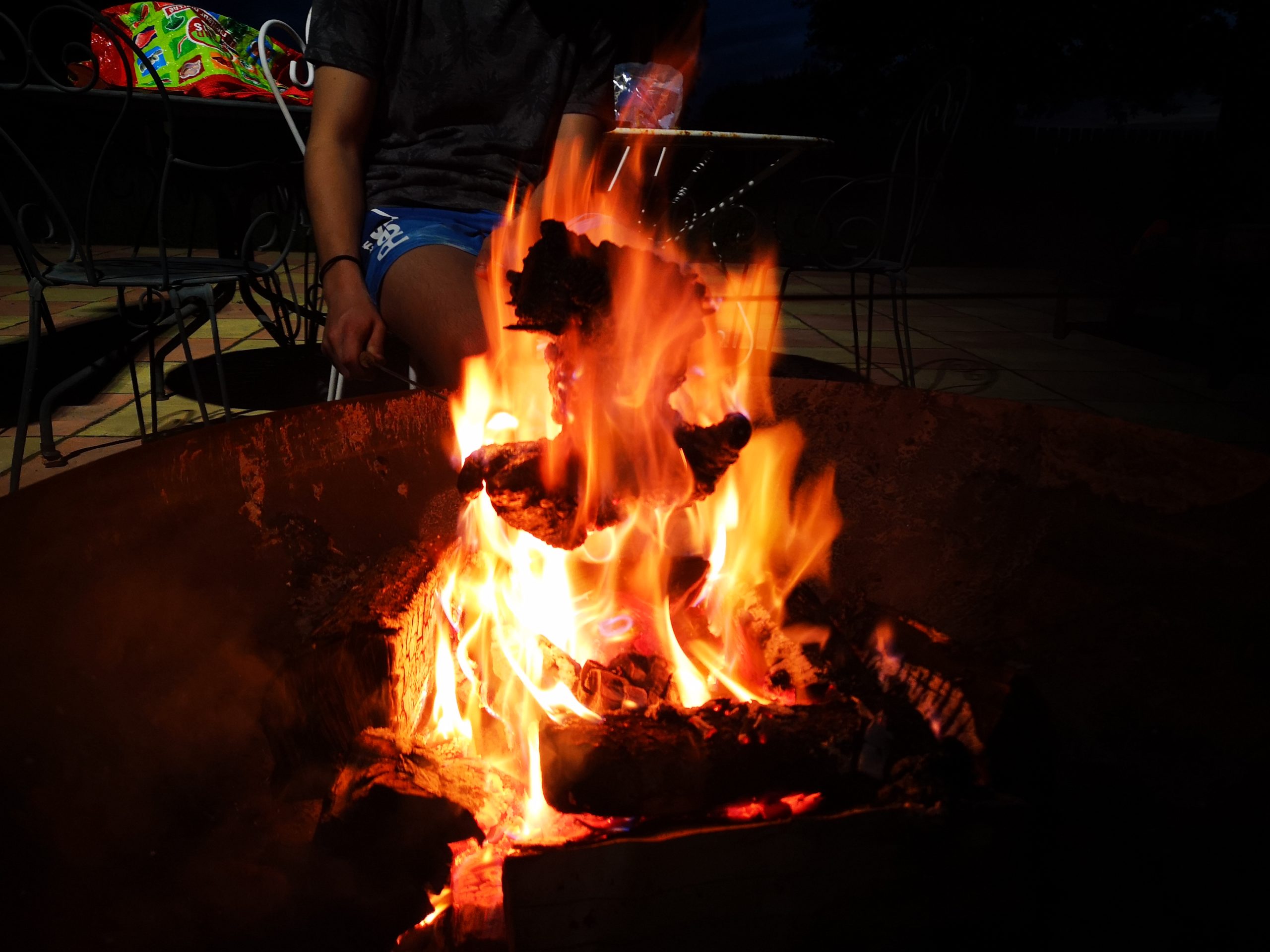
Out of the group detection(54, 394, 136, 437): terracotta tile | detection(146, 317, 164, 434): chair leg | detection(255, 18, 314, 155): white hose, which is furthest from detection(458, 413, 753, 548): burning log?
detection(54, 394, 136, 437): terracotta tile

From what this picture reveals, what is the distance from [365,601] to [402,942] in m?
0.54

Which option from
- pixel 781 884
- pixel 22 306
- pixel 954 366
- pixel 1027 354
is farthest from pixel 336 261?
pixel 22 306

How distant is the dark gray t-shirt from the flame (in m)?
0.46

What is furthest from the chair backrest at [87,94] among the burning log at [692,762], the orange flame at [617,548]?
the burning log at [692,762]

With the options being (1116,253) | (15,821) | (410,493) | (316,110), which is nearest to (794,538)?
(410,493)

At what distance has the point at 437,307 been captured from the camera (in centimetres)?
167

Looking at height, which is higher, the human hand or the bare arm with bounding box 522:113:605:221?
the bare arm with bounding box 522:113:605:221

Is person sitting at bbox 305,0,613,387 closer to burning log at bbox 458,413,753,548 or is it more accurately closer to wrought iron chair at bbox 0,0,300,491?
burning log at bbox 458,413,753,548

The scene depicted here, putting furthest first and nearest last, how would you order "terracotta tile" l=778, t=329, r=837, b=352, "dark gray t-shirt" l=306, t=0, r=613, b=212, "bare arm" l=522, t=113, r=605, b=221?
"terracotta tile" l=778, t=329, r=837, b=352 < "bare arm" l=522, t=113, r=605, b=221 < "dark gray t-shirt" l=306, t=0, r=613, b=212

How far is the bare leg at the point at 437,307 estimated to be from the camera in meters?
1.63

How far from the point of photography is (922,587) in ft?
5.24

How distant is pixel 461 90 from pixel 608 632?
1466mm

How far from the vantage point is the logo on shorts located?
71.5 inches

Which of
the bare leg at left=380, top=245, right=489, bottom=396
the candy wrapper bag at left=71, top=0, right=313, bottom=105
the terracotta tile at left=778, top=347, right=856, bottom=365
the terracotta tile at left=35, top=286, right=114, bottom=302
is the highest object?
the candy wrapper bag at left=71, top=0, right=313, bottom=105
